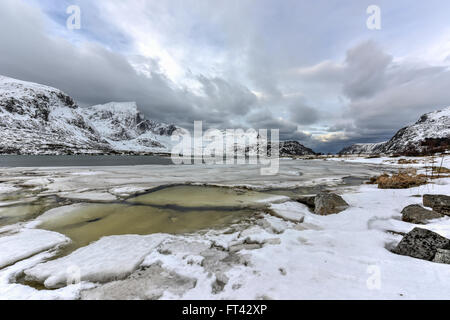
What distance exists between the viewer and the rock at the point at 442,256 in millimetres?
3289

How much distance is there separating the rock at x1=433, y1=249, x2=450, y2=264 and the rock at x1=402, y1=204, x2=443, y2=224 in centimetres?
287

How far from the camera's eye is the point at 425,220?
548 centimetres

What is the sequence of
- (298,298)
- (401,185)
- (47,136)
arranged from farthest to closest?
(47,136), (401,185), (298,298)

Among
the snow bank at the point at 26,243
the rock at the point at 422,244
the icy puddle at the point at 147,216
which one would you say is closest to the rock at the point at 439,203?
the rock at the point at 422,244

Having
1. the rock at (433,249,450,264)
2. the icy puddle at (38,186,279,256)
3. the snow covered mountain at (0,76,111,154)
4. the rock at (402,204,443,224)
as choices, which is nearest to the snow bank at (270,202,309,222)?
the icy puddle at (38,186,279,256)

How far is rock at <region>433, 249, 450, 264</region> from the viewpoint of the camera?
10.8 ft

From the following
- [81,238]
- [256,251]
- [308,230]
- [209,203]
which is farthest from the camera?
[209,203]

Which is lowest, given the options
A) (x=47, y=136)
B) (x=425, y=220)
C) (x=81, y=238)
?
(x=81, y=238)

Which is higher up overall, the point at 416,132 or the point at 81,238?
the point at 416,132

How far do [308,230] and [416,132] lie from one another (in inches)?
10037

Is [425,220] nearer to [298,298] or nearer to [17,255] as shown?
[298,298]

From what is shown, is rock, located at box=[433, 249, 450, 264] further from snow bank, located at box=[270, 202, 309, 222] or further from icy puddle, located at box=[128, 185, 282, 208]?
icy puddle, located at box=[128, 185, 282, 208]

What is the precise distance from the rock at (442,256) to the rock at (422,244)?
16 cm
